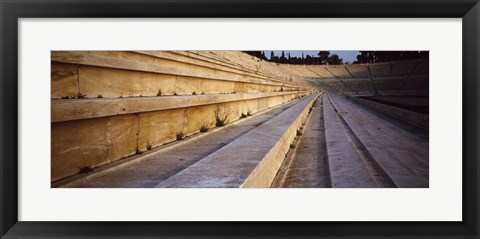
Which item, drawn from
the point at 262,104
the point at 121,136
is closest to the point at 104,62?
the point at 121,136

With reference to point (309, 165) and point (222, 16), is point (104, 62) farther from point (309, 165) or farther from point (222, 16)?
point (309, 165)

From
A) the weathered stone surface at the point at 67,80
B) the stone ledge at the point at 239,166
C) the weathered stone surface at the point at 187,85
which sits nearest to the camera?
the weathered stone surface at the point at 67,80

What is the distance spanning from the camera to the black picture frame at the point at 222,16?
7.81 feet

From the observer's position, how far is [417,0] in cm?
244

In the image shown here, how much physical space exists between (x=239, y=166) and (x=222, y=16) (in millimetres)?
1135

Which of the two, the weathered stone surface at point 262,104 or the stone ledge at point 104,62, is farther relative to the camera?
the weathered stone surface at point 262,104

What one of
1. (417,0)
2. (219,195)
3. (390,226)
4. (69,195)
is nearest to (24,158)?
(69,195)

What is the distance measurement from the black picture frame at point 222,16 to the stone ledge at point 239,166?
484 millimetres

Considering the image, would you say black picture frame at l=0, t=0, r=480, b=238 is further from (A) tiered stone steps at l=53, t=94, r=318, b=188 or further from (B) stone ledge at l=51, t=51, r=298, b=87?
(A) tiered stone steps at l=53, t=94, r=318, b=188

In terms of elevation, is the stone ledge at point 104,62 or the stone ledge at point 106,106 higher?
the stone ledge at point 104,62

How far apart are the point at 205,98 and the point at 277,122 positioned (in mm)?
1166

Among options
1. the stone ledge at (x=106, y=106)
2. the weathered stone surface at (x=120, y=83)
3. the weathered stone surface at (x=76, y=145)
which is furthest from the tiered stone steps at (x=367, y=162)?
the weathered stone surface at (x=76, y=145)

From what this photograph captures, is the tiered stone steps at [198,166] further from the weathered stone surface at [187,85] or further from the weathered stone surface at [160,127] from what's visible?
the weathered stone surface at [187,85]

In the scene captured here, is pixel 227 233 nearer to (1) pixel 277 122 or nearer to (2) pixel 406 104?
(1) pixel 277 122
